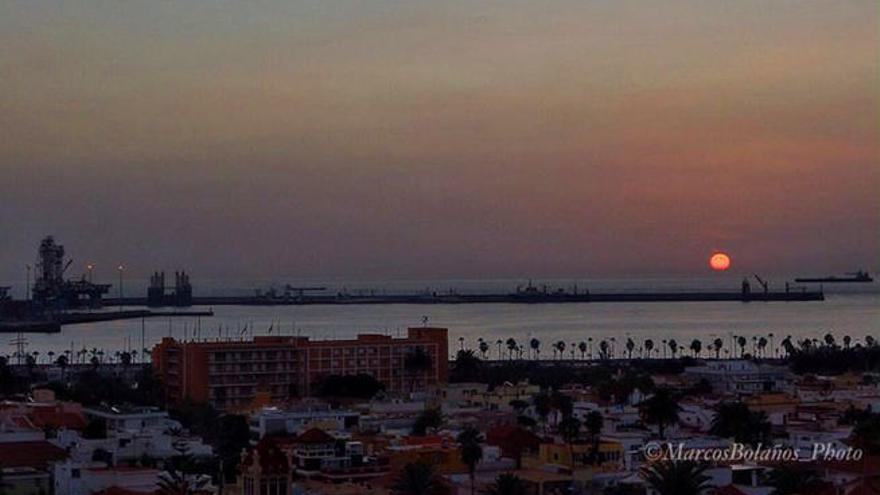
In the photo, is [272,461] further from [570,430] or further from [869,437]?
[570,430]

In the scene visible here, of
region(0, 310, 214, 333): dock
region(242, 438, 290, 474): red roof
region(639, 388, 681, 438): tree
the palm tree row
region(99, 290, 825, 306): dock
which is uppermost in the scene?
region(99, 290, 825, 306): dock

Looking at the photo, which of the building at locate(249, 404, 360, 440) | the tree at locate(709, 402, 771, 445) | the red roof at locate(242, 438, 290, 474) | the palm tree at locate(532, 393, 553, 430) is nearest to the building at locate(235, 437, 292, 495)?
the red roof at locate(242, 438, 290, 474)

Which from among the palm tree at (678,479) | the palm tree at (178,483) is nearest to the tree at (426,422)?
the palm tree at (178,483)

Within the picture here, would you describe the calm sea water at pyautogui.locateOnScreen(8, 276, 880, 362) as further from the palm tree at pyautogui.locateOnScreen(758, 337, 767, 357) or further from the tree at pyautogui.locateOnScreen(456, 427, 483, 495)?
the tree at pyautogui.locateOnScreen(456, 427, 483, 495)

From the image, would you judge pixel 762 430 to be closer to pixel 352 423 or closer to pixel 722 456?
pixel 722 456

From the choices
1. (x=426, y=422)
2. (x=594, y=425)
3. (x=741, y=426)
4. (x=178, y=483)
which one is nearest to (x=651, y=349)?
(x=426, y=422)

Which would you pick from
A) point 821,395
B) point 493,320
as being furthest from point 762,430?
point 493,320

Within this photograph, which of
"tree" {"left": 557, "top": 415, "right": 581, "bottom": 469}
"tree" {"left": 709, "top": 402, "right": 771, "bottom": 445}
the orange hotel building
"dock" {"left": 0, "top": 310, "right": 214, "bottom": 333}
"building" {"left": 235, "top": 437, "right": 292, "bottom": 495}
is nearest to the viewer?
"building" {"left": 235, "top": 437, "right": 292, "bottom": 495}
